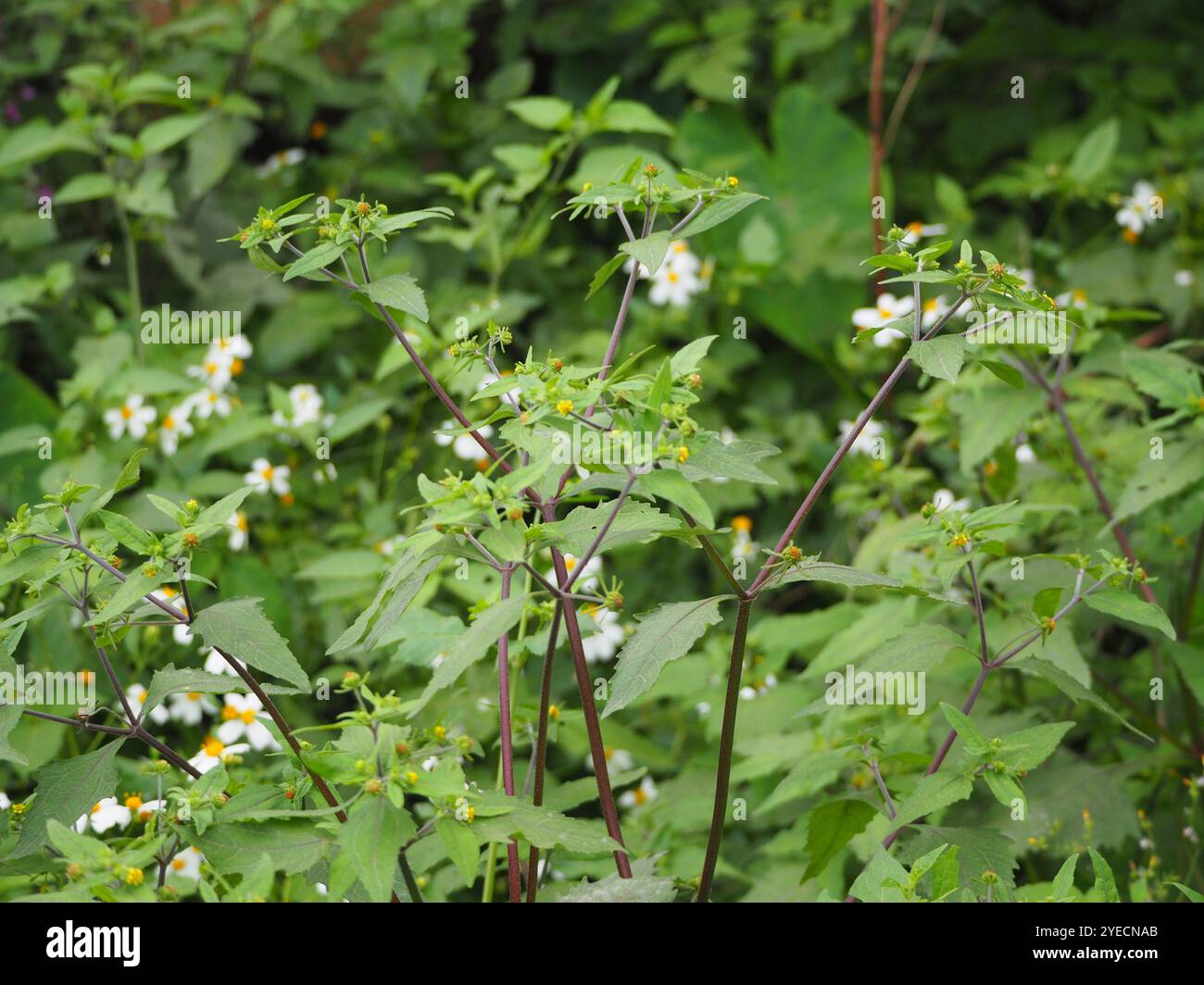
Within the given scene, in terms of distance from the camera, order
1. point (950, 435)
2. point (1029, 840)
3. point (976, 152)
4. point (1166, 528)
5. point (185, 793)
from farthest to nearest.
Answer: point (976, 152), point (950, 435), point (1166, 528), point (1029, 840), point (185, 793)

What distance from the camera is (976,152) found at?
10.5 feet

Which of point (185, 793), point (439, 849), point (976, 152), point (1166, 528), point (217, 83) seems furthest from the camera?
point (976, 152)

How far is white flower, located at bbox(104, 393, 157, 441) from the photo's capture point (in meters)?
2.23

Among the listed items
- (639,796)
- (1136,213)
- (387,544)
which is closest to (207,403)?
(387,544)

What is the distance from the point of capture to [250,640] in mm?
1063

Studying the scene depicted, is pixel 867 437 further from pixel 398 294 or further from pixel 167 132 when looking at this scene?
pixel 167 132

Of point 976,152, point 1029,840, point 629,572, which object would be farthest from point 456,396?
point 976,152

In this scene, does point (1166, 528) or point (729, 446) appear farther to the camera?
point (1166, 528)

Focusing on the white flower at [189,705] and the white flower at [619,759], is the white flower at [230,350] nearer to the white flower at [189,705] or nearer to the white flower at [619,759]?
the white flower at [189,705]

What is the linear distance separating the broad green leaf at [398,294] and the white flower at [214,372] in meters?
1.30

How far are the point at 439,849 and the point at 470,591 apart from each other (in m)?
0.59

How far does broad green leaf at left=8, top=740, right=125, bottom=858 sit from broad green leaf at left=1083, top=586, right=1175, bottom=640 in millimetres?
952

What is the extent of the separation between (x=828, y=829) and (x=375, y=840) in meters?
0.56

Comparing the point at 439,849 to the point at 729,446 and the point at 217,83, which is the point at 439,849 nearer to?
the point at 729,446
